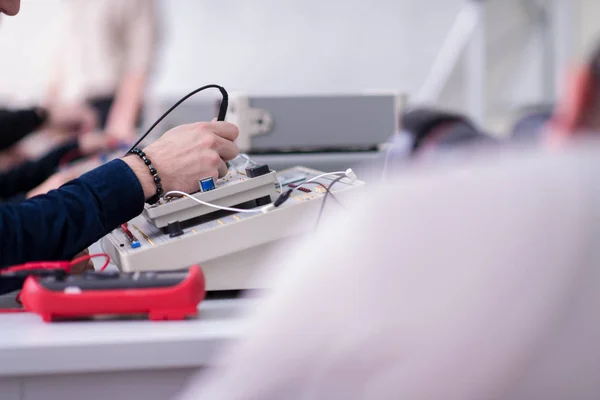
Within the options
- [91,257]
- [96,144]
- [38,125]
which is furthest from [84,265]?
[38,125]

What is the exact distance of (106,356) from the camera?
715mm

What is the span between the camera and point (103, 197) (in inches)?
37.7

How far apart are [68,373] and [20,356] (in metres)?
0.05

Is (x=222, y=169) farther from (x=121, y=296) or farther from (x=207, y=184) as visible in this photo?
(x=121, y=296)

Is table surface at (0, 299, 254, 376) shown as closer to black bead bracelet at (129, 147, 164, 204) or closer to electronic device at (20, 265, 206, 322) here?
electronic device at (20, 265, 206, 322)

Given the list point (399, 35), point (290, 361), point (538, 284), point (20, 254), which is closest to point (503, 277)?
point (538, 284)

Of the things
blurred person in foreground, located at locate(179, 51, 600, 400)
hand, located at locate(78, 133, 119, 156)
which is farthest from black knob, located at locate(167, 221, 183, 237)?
hand, located at locate(78, 133, 119, 156)

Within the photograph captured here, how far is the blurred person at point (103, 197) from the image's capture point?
93 cm

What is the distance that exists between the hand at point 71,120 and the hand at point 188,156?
1.62 m

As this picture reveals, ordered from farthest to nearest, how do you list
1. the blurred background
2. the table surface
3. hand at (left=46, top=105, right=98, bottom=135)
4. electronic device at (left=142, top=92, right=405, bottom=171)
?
1. the blurred background
2. hand at (left=46, top=105, right=98, bottom=135)
3. electronic device at (left=142, top=92, right=405, bottom=171)
4. the table surface

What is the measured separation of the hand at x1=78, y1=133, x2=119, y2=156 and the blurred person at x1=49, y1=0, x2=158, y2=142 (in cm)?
45

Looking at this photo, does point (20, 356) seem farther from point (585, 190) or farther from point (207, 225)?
point (585, 190)

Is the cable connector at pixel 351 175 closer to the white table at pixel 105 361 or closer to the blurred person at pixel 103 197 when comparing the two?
the blurred person at pixel 103 197

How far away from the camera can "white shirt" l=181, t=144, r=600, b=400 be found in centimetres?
32
